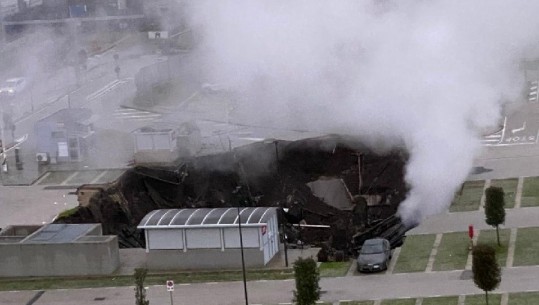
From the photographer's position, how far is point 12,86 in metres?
52.8

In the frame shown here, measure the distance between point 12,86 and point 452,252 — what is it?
79.0ft

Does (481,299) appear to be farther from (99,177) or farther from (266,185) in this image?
(99,177)

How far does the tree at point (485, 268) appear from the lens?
27.7 meters

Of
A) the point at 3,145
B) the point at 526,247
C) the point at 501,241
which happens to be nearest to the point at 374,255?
the point at 501,241

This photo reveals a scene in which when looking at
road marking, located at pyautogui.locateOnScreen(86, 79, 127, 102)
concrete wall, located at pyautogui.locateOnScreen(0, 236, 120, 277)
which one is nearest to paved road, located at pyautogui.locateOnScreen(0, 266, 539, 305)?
concrete wall, located at pyautogui.locateOnScreen(0, 236, 120, 277)

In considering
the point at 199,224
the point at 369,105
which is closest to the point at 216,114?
the point at 369,105

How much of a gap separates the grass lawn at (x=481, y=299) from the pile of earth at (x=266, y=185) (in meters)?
6.59

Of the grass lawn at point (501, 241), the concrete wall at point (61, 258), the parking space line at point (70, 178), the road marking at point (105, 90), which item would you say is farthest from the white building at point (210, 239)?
the road marking at point (105, 90)

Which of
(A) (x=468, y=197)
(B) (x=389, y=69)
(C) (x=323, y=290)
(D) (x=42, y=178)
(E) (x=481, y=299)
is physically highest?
(B) (x=389, y=69)

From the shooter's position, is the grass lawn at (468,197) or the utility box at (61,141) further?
the utility box at (61,141)

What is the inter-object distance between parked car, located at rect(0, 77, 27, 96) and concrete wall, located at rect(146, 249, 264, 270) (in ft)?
66.1

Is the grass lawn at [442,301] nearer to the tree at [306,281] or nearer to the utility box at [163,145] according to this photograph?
the tree at [306,281]

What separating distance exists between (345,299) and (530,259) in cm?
389

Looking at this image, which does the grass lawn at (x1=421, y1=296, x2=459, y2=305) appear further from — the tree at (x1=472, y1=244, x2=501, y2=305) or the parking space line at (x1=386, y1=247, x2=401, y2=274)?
the parking space line at (x1=386, y1=247, x2=401, y2=274)
